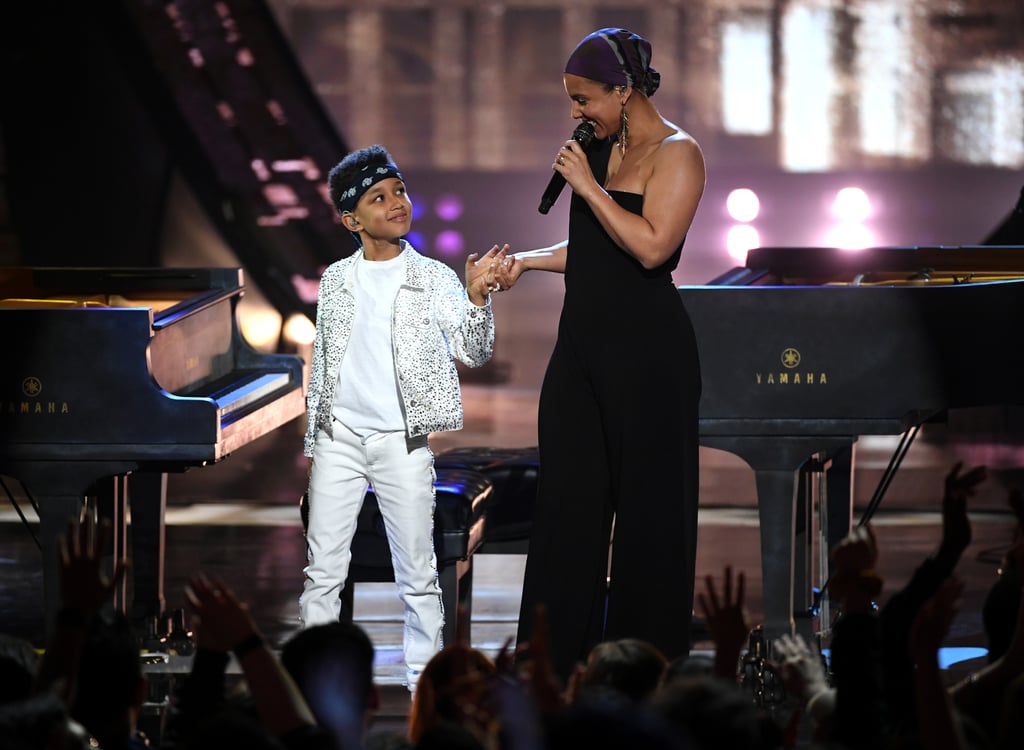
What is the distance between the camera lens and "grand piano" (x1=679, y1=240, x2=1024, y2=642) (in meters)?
4.34

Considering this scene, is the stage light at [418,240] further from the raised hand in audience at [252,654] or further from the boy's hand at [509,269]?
the raised hand in audience at [252,654]

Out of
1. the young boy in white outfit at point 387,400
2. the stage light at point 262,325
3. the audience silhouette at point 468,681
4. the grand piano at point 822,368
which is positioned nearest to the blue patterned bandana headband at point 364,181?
the young boy in white outfit at point 387,400

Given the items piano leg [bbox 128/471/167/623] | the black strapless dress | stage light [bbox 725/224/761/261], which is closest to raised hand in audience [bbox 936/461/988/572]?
the black strapless dress

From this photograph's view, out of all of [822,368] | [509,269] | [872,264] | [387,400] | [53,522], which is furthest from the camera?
[872,264]

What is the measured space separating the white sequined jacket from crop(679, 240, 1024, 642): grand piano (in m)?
0.68

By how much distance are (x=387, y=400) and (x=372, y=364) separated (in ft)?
0.33

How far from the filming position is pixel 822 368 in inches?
172

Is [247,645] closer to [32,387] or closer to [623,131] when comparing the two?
[623,131]

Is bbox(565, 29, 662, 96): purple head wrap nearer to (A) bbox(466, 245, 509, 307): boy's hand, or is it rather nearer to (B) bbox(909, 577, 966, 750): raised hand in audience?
(A) bbox(466, 245, 509, 307): boy's hand

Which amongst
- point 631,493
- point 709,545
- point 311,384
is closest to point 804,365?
point 631,493

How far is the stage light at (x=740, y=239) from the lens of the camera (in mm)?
8422

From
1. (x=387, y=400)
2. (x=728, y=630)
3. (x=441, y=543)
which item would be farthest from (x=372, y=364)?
(x=728, y=630)

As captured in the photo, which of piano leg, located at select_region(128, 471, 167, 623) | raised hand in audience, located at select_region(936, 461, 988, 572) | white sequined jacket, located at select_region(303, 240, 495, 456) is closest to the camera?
raised hand in audience, located at select_region(936, 461, 988, 572)

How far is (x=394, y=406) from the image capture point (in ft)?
13.2
